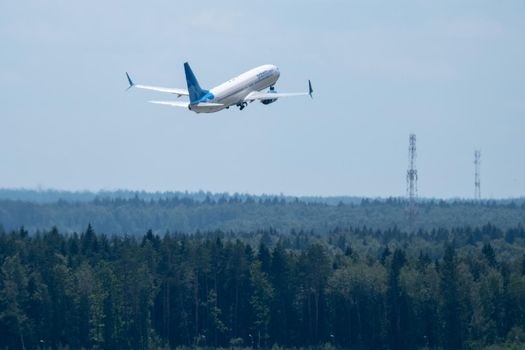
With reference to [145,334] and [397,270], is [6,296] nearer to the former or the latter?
[145,334]

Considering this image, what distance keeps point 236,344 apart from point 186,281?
10.4m

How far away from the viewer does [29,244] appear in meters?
179

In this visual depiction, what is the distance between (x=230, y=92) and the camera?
132500 mm

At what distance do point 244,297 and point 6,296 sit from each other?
2872cm

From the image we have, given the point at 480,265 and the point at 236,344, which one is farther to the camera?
the point at 480,265

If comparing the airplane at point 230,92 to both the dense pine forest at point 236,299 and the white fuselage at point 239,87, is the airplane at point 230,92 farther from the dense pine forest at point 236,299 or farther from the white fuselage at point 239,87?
the dense pine forest at point 236,299

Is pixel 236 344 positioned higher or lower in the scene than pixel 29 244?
lower

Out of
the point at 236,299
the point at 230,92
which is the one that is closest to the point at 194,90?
the point at 230,92

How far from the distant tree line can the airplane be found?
37819 millimetres

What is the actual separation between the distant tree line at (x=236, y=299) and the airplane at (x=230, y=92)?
37.8 meters

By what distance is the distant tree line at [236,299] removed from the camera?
165m

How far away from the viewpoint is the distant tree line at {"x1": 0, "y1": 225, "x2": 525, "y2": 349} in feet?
541

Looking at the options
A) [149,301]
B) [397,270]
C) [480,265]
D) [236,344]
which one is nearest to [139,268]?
[149,301]

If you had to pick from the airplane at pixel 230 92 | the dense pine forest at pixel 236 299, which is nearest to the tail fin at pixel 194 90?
the airplane at pixel 230 92
